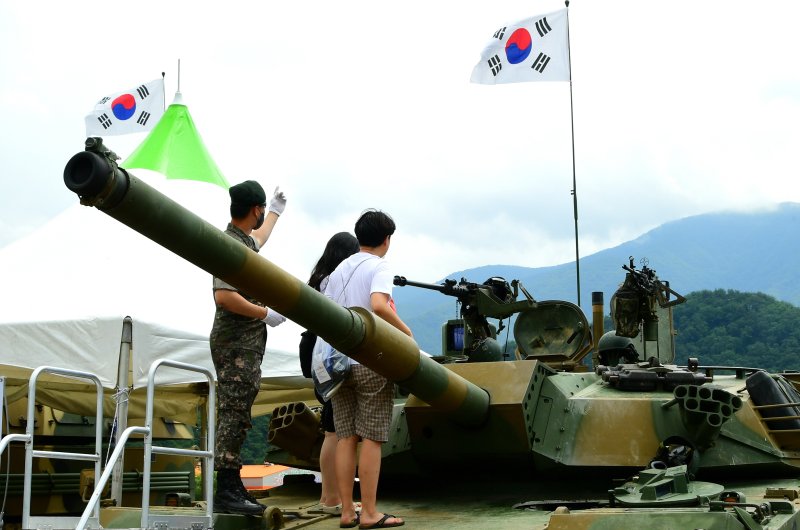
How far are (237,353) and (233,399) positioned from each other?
313 mm

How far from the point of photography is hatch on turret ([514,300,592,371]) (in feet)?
36.5

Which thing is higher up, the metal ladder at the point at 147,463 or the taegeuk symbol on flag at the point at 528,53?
the taegeuk symbol on flag at the point at 528,53

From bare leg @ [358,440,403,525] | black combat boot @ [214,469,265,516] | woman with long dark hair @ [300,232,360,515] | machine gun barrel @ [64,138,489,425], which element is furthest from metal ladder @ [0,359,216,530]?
machine gun barrel @ [64,138,489,425]

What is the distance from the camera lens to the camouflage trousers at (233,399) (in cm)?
762

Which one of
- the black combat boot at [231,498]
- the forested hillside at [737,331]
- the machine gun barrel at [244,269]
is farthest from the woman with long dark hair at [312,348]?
the forested hillside at [737,331]

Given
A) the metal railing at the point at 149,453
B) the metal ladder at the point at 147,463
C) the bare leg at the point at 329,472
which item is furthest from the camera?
the bare leg at the point at 329,472

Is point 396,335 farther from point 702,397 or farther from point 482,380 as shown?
point 702,397

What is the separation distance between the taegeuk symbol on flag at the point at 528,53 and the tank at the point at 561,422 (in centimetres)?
741

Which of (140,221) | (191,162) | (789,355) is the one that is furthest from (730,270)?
(140,221)

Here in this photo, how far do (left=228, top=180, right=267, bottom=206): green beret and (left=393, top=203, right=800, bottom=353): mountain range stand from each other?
349 ft

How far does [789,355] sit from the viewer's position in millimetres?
31156

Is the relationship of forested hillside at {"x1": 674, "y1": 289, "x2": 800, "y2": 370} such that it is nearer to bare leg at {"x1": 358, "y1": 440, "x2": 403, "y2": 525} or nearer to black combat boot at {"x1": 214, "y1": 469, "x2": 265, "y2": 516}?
bare leg at {"x1": 358, "y1": 440, "x2": 403, "y2": 525}

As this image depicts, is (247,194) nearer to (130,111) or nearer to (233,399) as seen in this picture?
(233,399)

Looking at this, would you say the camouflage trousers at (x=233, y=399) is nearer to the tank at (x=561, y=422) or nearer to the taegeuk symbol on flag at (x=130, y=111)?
the tank at (x=561, y=422)
